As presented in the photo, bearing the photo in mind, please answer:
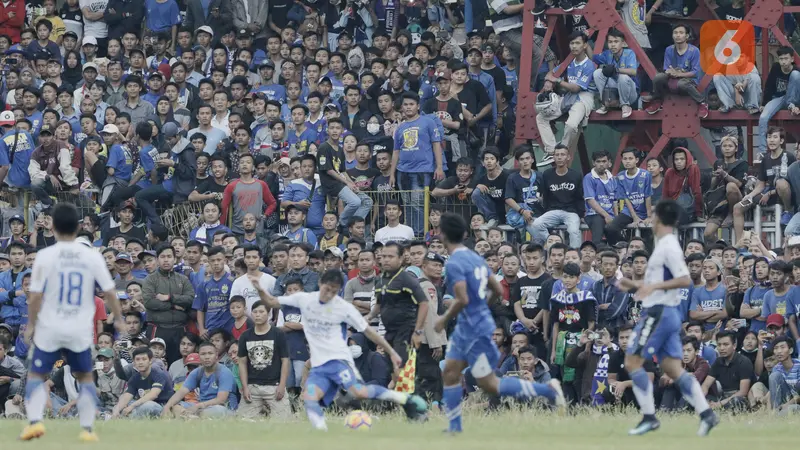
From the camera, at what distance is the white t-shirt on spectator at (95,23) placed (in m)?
28.4

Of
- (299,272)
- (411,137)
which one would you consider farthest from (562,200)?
(299,272)

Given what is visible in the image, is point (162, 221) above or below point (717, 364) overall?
above

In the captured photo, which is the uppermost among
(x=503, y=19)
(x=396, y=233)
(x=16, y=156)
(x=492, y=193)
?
(x=503, y=19)

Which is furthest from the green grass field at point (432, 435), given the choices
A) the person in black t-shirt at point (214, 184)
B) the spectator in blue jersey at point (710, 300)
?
the person in black t-shirt at point (214, 184)

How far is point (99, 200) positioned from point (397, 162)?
4988mm

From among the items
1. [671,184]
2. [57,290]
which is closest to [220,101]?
[671,184]

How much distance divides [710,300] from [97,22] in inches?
589

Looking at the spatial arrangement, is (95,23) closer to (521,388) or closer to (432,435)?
(432,435)

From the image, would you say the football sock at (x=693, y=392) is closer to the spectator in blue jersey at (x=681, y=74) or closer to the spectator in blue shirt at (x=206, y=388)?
the spectator in blue shirt at (x=206, y=388)

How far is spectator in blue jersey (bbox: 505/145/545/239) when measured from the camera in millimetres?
21250

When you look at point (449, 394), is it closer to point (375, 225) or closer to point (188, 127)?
point (375, 225)

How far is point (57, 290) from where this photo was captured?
40.7 feet

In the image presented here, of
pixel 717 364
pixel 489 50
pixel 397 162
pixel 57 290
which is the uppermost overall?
pixel 489 50

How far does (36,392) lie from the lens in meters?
12.4
